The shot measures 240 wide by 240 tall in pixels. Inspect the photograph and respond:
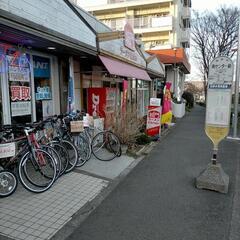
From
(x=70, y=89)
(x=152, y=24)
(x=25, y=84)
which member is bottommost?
(x=70, y=89)

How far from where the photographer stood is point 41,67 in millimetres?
6625

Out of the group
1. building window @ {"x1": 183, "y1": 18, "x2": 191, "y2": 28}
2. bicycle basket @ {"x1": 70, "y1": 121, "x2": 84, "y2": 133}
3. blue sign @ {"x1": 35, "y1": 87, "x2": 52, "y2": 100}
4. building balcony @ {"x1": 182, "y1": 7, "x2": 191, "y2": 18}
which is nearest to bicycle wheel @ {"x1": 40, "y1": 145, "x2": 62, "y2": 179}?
bicycle basket @ {"x1": 70, "y1": 121, "x2": 84, "y2": 133}

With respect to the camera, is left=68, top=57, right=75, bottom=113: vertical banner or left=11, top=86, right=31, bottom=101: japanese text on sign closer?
left=11, top=86, right=31, bottom=101: japanese text on sign

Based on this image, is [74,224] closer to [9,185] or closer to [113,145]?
[9,185]

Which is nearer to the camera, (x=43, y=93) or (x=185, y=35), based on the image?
(x=43, y=93)

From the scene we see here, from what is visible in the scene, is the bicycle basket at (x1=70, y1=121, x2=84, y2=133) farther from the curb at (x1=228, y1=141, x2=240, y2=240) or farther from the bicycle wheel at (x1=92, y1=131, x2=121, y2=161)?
the curb at (x1=228, y1=141, x2=240, y2=240)

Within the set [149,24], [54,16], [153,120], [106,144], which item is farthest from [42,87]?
[149,24]

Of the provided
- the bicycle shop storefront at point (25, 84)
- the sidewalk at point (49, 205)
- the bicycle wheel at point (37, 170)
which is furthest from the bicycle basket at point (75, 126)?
the bicycle wheel at point (37, 170)

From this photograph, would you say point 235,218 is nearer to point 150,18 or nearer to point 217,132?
point 217,132

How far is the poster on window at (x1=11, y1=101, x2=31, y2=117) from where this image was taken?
570cm

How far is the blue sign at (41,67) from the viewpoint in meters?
6.38

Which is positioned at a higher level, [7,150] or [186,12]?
[186,12]

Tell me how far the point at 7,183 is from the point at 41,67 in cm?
323

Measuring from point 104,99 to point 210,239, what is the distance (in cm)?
559
